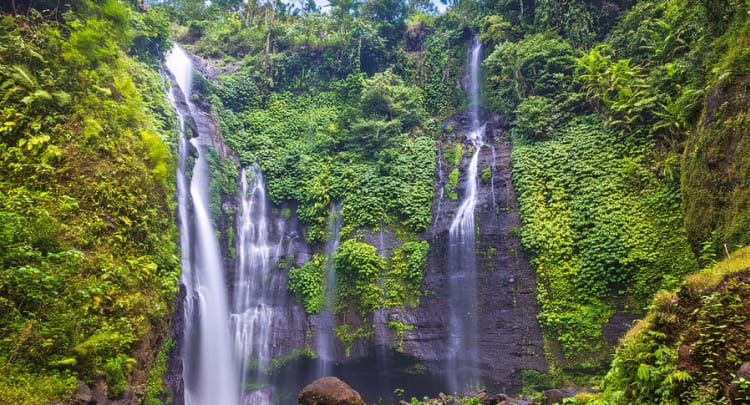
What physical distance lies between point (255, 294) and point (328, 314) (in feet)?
10.2

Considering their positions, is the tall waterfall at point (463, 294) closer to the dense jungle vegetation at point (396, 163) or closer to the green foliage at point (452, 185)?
the green foliage at point (452, 185)

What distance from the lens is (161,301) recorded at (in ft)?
27.7

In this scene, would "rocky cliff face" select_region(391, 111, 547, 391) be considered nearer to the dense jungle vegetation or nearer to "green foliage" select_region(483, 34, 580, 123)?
the dense jungle vegetation

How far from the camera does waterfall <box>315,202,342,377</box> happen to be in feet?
46.2

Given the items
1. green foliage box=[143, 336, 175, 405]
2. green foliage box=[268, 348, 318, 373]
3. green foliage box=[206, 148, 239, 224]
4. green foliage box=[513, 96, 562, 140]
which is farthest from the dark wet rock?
green foliage box=[206, 148, 239, 224]

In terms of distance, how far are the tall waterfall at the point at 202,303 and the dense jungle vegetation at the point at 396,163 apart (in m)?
1.82

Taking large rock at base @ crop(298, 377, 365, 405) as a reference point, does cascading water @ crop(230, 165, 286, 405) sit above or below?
above

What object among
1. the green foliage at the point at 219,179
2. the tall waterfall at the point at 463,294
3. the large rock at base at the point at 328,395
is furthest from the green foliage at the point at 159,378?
the tall waterfall at the point at 463,294

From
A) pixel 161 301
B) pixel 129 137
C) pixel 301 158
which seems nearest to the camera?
pixel 161 301

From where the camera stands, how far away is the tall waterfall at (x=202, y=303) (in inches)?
486

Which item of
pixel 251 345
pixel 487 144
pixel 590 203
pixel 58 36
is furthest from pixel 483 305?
pixel 58 36

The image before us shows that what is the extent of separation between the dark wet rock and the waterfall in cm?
1199

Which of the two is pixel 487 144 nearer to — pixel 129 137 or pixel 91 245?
pixel 129 137

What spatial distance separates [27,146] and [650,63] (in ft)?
56.5
